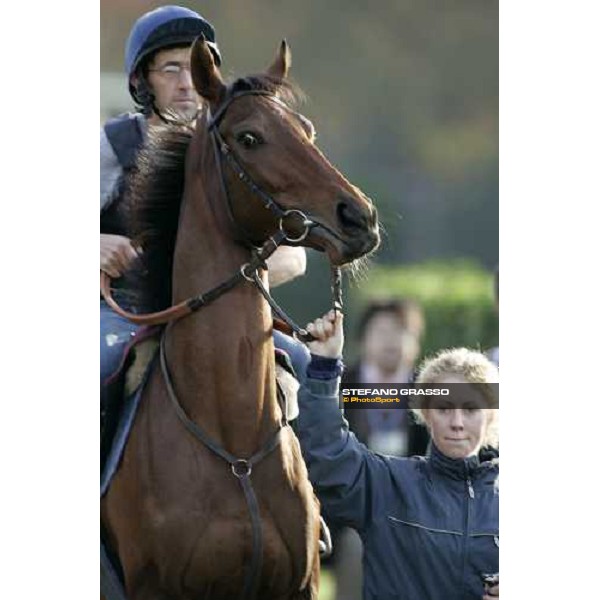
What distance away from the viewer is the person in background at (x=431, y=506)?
430 cm

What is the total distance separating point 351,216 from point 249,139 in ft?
1.32

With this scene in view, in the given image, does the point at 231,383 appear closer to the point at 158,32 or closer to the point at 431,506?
the point at 431,506

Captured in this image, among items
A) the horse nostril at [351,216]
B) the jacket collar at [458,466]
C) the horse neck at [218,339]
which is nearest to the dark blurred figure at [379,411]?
the jacket collar at [458,466]

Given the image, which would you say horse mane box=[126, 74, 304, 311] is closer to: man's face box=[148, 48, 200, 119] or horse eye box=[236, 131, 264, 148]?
→ horse eye box=[236, 131, 264, 148]

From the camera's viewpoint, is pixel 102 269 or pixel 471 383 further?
pixel 471 383

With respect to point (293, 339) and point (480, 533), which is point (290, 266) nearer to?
point (293, 339)

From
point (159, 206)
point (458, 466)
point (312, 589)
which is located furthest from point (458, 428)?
point (159, 206)

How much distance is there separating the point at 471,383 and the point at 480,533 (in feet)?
1.81

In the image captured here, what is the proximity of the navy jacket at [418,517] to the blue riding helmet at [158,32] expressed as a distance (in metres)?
1.49

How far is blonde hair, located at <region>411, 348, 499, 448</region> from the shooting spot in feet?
14.3

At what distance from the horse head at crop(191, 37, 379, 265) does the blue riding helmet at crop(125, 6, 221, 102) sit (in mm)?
694

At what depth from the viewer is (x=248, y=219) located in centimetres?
349

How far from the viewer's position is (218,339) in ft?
11.3
